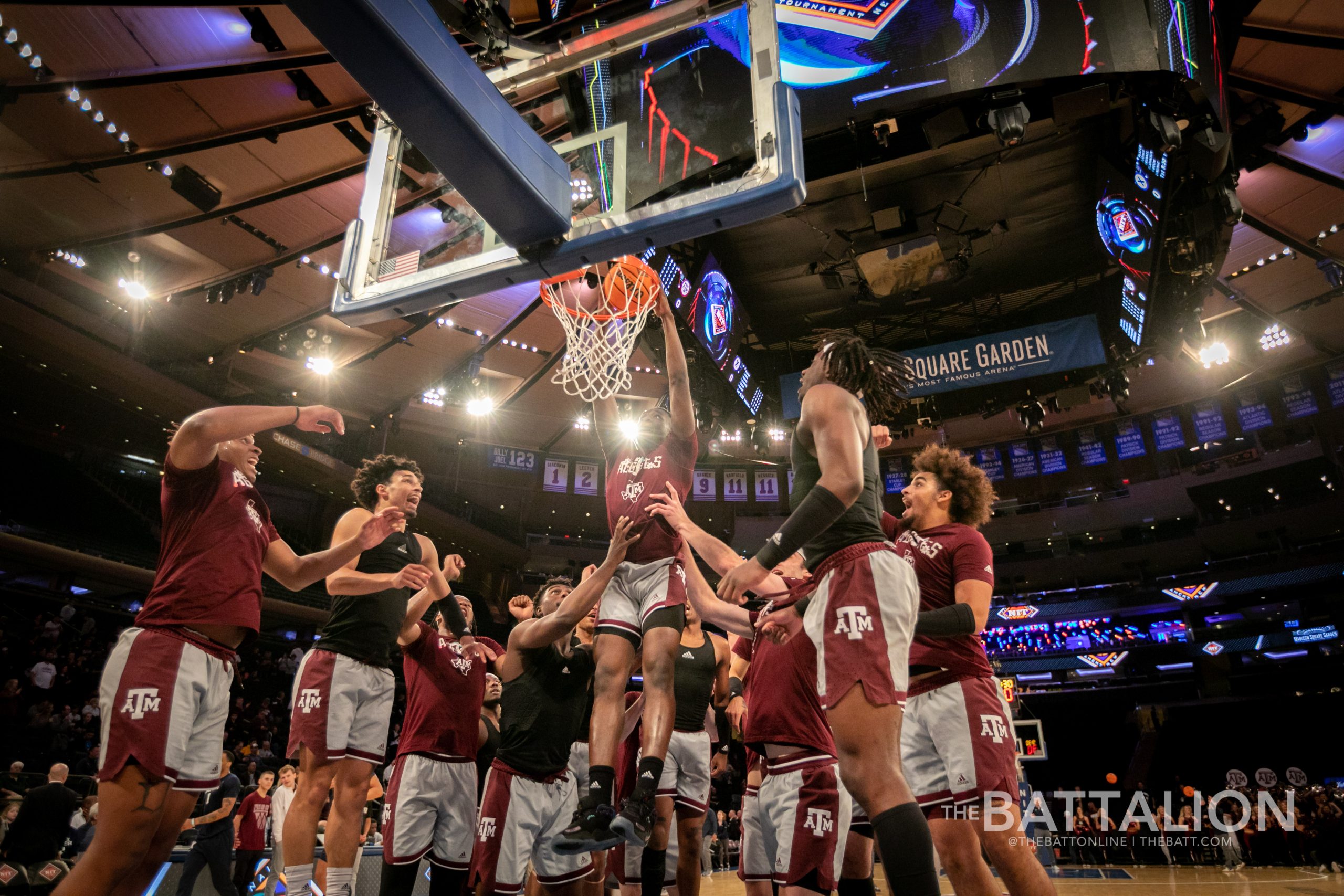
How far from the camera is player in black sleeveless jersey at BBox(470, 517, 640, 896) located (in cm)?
425

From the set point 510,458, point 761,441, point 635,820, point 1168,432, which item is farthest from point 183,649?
point 1168,432

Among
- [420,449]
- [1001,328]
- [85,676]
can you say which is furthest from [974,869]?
[420,449]

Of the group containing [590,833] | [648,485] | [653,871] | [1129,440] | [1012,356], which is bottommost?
[653,871]

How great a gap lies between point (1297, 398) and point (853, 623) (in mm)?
27552

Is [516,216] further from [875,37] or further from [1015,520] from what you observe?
[1015,520]

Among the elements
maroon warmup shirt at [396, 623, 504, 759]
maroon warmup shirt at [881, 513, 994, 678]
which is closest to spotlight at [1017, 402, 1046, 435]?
maroon warmup shirt at [881, 513, 994, 678]

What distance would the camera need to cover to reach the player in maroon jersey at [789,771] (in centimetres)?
346

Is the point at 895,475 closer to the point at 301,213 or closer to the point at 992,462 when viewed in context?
the point at 992,462

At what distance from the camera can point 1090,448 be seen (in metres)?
27.0

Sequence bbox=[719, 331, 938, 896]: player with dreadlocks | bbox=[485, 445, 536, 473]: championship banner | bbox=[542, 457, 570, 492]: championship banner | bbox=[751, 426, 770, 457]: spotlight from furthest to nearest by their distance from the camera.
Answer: bbox=[542, 457, 570, 492]: championship banner < bbox=[485, 445, 536, 473]: championship banner < bbox=[751, 426, 770, 457]: spotlight < bbox=[719, 331, 938, 896]: player with dreadlocks

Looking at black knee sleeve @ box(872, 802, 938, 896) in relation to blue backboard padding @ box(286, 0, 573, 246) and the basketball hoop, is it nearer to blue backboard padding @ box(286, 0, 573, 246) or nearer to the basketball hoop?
blue backboard padding @ box(286, 0, 573, 246)

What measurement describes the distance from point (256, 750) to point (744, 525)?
1674 cm

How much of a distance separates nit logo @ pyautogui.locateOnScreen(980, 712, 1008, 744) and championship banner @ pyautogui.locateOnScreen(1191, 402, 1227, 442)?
2661 centimetres

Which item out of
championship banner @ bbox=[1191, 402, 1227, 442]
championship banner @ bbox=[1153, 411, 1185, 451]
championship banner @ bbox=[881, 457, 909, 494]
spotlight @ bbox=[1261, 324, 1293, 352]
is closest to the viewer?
spotlight @ bbox=[1261, 324, 1293, 352]
